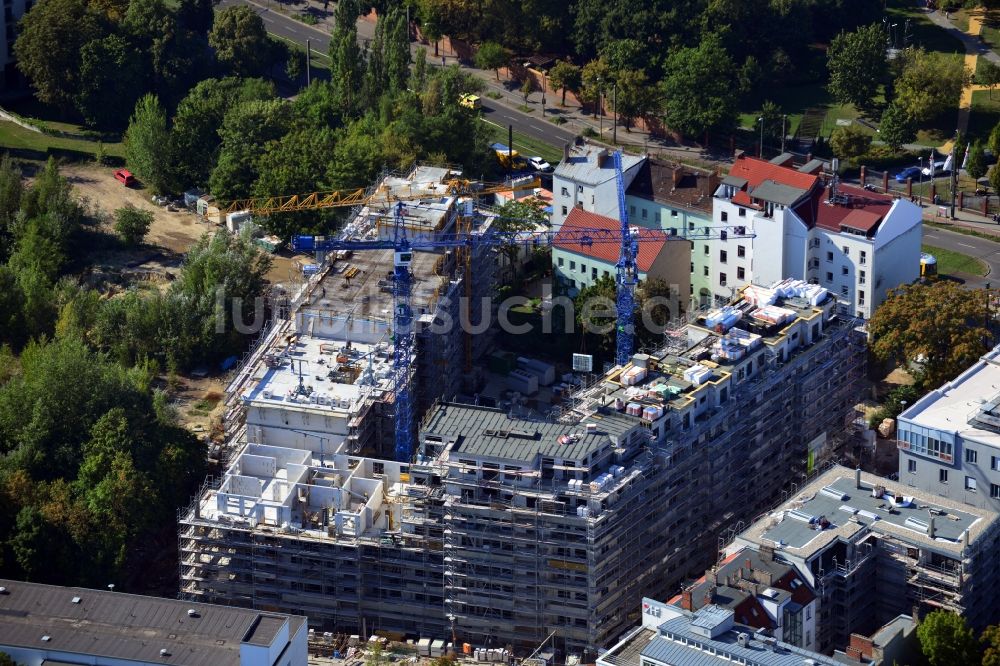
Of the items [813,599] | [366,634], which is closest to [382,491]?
[366,634]

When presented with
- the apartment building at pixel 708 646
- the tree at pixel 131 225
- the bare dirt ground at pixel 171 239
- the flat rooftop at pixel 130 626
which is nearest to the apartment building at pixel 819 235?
the bare dirt ground at pixel 171 239

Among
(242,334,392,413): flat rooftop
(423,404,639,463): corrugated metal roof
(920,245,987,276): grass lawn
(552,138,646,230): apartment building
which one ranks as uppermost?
(552,138,646,230): apartment building

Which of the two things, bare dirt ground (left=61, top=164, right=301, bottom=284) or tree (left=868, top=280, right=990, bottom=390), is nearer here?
tree (left=868, top=280, right=990, bottom=390)

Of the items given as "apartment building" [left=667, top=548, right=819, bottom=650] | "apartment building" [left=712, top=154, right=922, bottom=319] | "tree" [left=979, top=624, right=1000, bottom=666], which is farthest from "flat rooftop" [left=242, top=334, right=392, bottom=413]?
"tree" [left=979, top=624, right=1000, bottom=666]

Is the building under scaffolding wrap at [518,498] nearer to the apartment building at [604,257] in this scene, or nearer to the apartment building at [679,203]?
the apartment building at [604,257]

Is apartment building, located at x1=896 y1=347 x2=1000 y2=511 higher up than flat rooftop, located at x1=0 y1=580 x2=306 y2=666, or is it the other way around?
apartment building, located at x1=896 y1=347 x2=1000 y2=511

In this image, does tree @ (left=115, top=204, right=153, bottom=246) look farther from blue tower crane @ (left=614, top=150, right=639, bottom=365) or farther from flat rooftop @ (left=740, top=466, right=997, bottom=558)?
flat rooftop @ (left=740, top=466, right=997, bottom=558)
